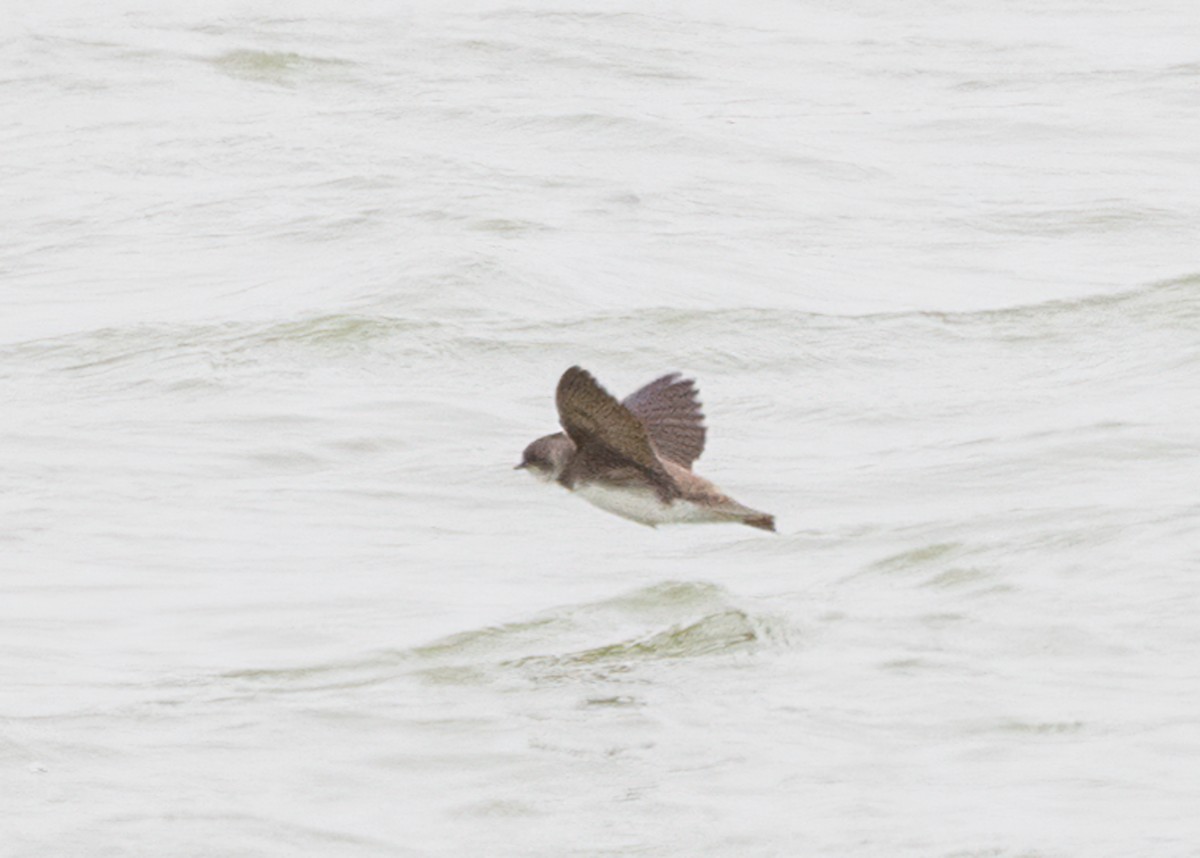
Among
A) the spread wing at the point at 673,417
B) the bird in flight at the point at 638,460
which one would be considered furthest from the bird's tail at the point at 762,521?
the spread wing at the point at 673,417

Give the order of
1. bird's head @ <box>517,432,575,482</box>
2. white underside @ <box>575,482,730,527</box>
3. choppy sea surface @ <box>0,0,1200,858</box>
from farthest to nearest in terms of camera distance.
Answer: bird's head @ <box>517,432,575,482</box>
white underside @ <box>575,482,730,527</box>
choppy sea surface @ <box>0,0,1200,858</box>

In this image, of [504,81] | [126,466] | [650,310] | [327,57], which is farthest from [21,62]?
[126,466]

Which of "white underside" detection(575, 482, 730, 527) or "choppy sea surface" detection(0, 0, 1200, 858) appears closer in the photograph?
"choppy sea surface" detection(0, 0, 1200, 858)

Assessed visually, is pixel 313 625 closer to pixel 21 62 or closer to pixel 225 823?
pixel 225 823

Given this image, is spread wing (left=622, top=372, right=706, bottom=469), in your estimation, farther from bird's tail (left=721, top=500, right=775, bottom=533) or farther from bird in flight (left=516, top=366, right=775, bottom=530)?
bird's tail (left=721, top=500, right=775, bottom=533)

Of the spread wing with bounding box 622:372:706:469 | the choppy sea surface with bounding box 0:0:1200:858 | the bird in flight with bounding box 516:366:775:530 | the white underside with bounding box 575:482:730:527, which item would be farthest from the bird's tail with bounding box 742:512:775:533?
the spread wing with bounding box 622:372:706:469

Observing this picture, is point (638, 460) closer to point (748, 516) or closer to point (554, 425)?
point (748, 516)

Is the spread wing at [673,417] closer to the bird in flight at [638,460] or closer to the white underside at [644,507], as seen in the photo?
the bird in flight at [638,460]
